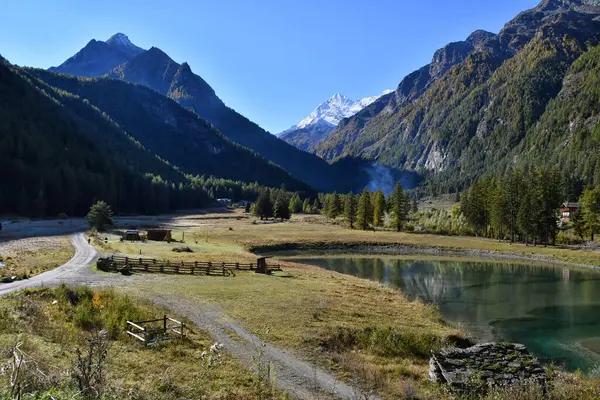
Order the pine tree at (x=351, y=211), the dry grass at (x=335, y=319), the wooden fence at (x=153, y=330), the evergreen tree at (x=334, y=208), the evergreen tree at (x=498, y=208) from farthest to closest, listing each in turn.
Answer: the evergreen tree at (x=334, y=208), the pine tree at (x=351, y=211), the evergreen tree at (x=498, y=208), the wooden fence at (x=153, y=330), the dry grass at (x=335, y=319)

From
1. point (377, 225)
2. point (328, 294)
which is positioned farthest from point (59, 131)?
point (328, 294)

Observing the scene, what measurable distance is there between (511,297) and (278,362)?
129 ft

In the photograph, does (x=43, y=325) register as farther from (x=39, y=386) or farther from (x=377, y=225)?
(x=377, y=225)

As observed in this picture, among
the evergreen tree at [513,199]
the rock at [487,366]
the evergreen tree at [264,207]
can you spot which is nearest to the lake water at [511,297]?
the rock at [487,366]

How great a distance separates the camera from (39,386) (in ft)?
35.3

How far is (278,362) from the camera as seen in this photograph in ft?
67.0

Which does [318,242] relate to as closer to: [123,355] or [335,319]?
[335,319]

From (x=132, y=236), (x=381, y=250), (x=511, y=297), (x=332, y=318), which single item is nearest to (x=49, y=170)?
(x=132, y=236)

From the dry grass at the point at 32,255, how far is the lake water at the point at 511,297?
40.0 meters

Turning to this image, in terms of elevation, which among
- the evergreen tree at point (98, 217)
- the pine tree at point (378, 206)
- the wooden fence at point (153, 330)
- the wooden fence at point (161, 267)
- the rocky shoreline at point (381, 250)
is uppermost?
A: the pine tree at point (378, 206)

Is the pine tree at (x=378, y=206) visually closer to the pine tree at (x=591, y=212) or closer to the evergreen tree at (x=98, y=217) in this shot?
the pine tree at (x=591, y=212)

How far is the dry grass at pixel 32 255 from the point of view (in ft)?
134

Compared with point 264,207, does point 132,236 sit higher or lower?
lower

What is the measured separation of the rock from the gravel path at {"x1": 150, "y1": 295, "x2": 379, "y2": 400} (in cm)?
396
